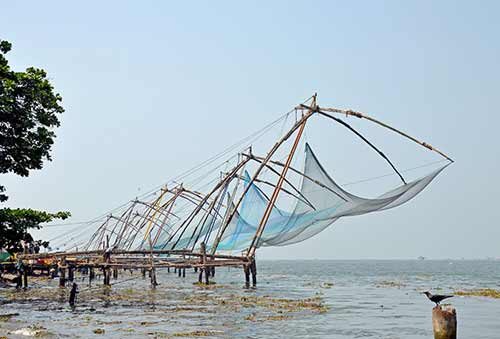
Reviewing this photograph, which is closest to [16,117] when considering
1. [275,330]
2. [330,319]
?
[275,330]

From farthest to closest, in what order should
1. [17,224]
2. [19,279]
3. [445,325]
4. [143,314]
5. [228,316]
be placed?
[19,279]
[143,314]
[228,316]
[17,224]
[445,325]

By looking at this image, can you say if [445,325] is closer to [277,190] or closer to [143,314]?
[143,314]

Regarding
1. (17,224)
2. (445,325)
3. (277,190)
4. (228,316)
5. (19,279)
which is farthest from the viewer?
(19,279)

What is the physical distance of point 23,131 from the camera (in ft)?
48.8

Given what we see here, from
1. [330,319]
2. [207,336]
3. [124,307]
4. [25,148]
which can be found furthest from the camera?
[124,307]

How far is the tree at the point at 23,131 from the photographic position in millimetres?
13914

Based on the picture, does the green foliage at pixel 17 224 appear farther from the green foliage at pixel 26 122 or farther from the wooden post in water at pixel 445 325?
the wooden post in water at pixel 445 325

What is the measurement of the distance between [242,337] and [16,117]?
23.3 ft

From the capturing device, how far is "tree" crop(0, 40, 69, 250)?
1391cm

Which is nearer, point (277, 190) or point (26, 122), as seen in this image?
point (26, 122)

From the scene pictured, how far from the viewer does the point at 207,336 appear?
542 inches

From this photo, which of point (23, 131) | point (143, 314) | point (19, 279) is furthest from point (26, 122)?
point (19, 279)

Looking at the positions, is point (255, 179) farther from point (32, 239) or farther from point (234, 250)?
point (32, 239)

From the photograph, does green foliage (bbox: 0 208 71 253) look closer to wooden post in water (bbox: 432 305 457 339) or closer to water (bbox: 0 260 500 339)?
water (bbox: 0 260 500 339)
